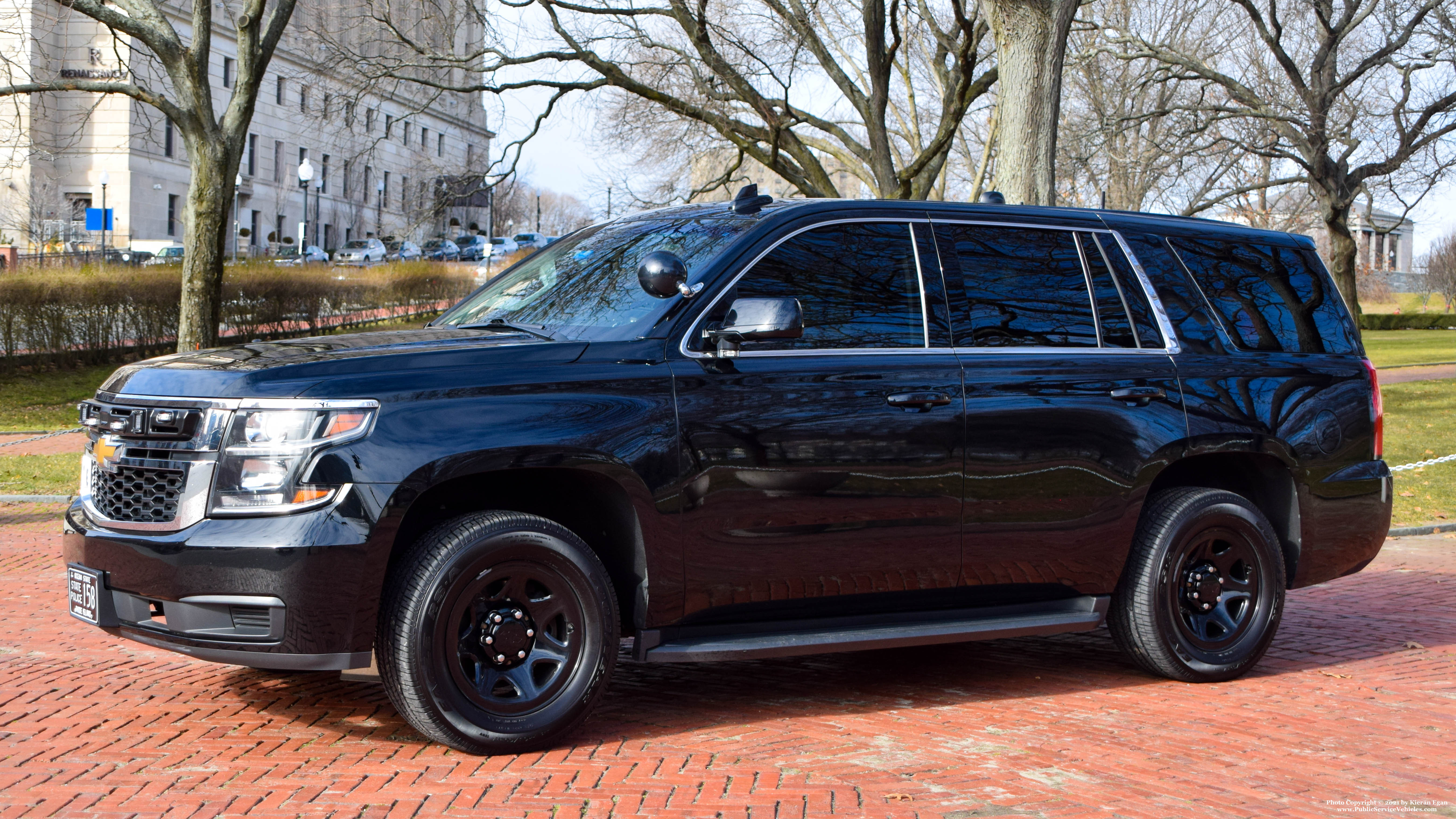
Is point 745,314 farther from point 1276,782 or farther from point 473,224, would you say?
point 473,224

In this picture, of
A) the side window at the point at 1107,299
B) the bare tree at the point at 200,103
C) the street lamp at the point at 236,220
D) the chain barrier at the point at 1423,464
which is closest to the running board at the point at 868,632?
the side window at the point at 1107,299

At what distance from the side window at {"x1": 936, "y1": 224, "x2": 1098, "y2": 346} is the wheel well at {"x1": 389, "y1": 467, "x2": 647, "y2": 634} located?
1.62 meters

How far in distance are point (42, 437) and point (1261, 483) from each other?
15.4 m

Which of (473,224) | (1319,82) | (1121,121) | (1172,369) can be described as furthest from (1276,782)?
(473,224)

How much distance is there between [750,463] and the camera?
4988mm

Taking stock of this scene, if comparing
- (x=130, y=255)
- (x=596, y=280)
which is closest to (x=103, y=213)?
(x=130, y=255)

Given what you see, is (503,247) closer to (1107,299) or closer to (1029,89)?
(1029,89)

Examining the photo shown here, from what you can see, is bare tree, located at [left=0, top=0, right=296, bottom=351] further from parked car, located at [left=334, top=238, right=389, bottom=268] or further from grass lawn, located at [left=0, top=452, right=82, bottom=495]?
parked car, located at [left=334, top=238, right=389, bottom=268]

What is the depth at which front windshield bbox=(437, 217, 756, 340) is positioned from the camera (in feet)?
17.0

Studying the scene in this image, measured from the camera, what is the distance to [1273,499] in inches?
256

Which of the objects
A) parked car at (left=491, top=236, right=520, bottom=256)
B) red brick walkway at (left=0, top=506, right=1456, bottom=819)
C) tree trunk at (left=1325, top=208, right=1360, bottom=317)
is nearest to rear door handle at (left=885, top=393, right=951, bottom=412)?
red brick walkway at (left=0, top=506, right=1456, bottom=819)

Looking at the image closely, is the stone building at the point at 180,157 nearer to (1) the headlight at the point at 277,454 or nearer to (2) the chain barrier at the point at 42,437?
(2) the chain barrier at the point at 42,437

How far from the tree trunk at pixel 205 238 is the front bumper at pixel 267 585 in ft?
47.1

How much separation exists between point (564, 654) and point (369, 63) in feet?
59.5
